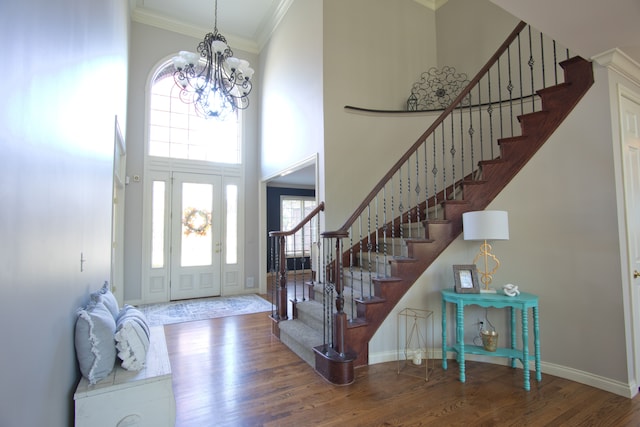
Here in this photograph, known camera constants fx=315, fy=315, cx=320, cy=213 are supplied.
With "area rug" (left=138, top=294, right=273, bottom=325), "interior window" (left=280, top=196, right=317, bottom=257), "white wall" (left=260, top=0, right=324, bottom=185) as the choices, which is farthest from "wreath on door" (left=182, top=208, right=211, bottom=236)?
"interior window" (left=280, top=196, right=317, bottom=257)

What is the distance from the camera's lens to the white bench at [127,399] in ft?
5.34

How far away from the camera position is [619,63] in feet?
8.63

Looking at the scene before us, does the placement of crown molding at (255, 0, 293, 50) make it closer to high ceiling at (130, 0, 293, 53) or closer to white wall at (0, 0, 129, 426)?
high ceiling at (130, 0, 293, 53)

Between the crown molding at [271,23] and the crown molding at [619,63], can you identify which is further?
the crown molding at [271,23]

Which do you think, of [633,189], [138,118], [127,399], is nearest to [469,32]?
[633,189]

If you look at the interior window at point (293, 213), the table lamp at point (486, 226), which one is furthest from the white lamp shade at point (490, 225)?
the interior window at point (293, 213)

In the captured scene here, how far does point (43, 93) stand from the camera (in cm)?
128

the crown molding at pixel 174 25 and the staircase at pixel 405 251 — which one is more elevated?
the crown molding at pixel 174 25

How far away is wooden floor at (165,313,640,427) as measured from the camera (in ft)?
7.18

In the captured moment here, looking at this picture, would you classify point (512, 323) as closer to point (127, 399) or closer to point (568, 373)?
point (568, 373)

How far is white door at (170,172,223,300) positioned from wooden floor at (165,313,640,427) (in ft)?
9.64

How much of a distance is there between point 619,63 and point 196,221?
20.4ft

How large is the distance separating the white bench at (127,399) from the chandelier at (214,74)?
3.20 meters

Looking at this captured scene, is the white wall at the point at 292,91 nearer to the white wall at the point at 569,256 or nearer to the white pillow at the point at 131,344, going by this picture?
the white wall at the point at 569,256
